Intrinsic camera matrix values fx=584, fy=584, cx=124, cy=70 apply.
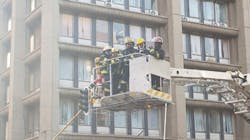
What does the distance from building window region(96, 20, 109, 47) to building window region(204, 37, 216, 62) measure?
965 cm

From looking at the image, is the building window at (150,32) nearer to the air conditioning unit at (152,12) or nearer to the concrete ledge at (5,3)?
the air conditioning unit at (152,12)

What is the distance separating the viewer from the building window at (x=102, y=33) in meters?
43.5

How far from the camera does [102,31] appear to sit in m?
44.0

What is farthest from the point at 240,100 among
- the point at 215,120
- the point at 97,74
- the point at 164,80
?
the point at 215,120

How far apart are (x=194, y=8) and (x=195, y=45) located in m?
3.27

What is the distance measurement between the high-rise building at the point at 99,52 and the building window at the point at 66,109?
0.07 meters

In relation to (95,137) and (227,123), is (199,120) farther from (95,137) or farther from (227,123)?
(95,137)

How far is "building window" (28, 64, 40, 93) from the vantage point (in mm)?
43625

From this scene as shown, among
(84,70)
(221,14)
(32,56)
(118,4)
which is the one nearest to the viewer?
(84,70)

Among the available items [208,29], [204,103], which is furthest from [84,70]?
[208,29]

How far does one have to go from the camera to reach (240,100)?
24844 millimetres

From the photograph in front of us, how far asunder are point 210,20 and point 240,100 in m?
25.9

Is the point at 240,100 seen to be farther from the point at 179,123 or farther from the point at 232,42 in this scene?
the point at 232,42

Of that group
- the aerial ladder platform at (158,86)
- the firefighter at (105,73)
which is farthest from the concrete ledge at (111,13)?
the firefighter at (105,73)
